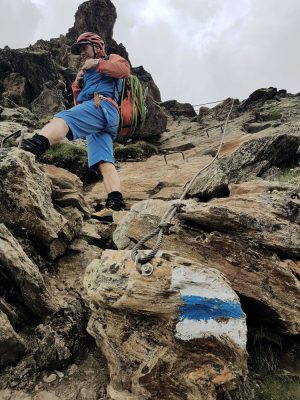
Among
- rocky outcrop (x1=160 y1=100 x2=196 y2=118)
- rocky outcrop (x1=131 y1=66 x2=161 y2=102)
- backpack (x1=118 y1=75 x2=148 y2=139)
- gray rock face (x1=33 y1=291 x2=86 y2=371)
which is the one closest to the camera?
gray rock face (x1=33 y1=291 x2=86 y2=371)

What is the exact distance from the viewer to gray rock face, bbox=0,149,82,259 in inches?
250

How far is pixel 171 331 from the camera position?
13.4 feet

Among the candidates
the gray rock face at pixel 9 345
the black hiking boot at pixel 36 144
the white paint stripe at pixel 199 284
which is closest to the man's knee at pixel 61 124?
the black hiking boot at pixel 36 144

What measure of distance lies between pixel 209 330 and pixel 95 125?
21.4 feet

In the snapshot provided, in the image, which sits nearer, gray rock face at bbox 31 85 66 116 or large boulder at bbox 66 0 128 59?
gray rock face at bbox 31 85 66 116

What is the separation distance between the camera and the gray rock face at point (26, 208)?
6.34m

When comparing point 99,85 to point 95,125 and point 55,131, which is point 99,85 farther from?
point 55,131

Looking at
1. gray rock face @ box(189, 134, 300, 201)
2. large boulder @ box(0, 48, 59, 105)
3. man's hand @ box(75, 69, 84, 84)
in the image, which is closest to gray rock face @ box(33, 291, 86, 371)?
gray rock face @ box(189, 134, 300, 201)

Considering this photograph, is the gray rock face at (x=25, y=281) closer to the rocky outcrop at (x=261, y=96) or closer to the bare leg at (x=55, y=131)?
the bare leg at (x=55, y=131)

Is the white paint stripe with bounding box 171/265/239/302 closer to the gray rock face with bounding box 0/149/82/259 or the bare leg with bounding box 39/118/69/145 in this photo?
the gray rock face with bounding box 0/149/82/259

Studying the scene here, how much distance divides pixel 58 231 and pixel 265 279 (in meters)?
3.30

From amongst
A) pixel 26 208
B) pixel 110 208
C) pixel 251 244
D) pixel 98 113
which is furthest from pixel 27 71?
pixel 251 244

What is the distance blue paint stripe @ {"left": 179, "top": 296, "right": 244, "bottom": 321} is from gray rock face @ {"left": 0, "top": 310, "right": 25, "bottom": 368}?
6.42 feet

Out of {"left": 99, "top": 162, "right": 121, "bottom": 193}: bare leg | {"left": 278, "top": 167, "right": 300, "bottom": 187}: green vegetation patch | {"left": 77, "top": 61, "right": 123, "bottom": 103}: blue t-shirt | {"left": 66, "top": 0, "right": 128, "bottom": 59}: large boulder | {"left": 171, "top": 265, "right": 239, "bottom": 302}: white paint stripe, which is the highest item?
{"left": 66, "top": 0, "right": 128, "bottom": 59}: large boulder
